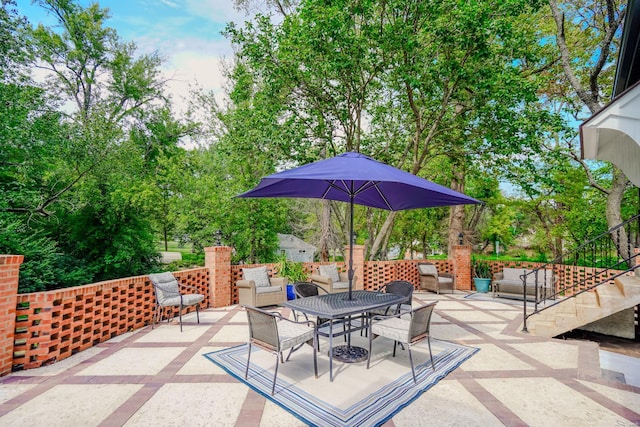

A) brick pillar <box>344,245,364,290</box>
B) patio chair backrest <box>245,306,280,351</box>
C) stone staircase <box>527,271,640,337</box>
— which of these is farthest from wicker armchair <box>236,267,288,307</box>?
stone staircase <box>527,271,640,337</box>

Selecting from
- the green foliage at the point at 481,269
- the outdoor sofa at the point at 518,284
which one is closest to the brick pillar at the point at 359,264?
the outdoor sofa at the point at 518,284

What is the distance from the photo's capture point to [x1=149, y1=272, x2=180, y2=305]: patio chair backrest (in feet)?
16.9

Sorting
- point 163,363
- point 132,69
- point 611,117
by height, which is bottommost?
point 163,363

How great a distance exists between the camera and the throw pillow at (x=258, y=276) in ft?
22.0

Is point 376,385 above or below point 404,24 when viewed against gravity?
below

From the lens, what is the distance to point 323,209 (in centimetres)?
1186

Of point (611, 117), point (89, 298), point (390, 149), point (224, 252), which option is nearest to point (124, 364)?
point (89, 298)

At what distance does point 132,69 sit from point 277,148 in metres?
13.3

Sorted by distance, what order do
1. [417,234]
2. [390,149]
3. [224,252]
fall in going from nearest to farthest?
1. [224,252]
2. [390,149]
3. [417,234]

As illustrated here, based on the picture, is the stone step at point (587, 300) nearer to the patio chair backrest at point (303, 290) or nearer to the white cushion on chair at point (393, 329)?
the white cushion on chair at point (393, 329)

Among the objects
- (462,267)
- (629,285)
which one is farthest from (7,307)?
(462,267)

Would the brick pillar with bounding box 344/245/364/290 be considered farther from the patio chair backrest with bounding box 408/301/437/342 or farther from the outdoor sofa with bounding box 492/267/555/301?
the patio chair backrest with bounding box 408/301/437/342

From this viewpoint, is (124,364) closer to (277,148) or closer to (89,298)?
(89,298)

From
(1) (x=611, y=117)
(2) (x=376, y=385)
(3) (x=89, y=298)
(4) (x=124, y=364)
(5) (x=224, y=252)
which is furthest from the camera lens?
(5) (x=224, y=252)
